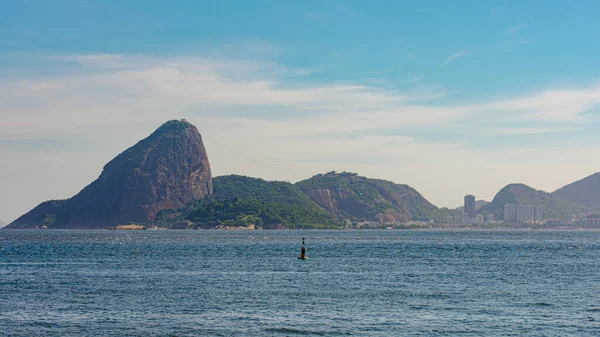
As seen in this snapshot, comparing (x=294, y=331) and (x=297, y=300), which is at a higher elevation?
(x=297, y=300)

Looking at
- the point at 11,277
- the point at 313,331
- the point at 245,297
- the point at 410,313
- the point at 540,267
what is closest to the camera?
the point at 313,331

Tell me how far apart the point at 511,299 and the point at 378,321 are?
17463 mm

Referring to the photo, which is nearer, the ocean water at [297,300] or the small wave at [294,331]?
the small wave at [294,331]

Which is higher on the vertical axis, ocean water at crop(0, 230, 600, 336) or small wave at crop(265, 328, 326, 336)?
ocean water at crop(0, 230, 600, 336)

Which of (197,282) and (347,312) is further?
(197,282)

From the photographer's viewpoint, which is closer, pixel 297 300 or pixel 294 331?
pixel 294 331

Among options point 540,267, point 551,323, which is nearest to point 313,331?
point 551,323

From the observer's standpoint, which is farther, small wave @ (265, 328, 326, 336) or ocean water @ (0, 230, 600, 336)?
ocean water @ (0, 230, 600, 336)

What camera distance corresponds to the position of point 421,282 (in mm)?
75938

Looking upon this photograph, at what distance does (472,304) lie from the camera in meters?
58.1

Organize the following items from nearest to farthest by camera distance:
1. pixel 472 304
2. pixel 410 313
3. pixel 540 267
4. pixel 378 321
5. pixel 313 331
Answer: pixel 313 331
pixel 378 321
pixel 410 313
pixel 472 304
pixel 540 267

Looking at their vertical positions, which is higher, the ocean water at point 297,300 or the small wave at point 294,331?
the ocean water at point 297,300

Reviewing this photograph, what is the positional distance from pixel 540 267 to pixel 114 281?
194 ft

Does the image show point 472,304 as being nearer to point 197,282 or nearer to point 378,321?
point 378,321
